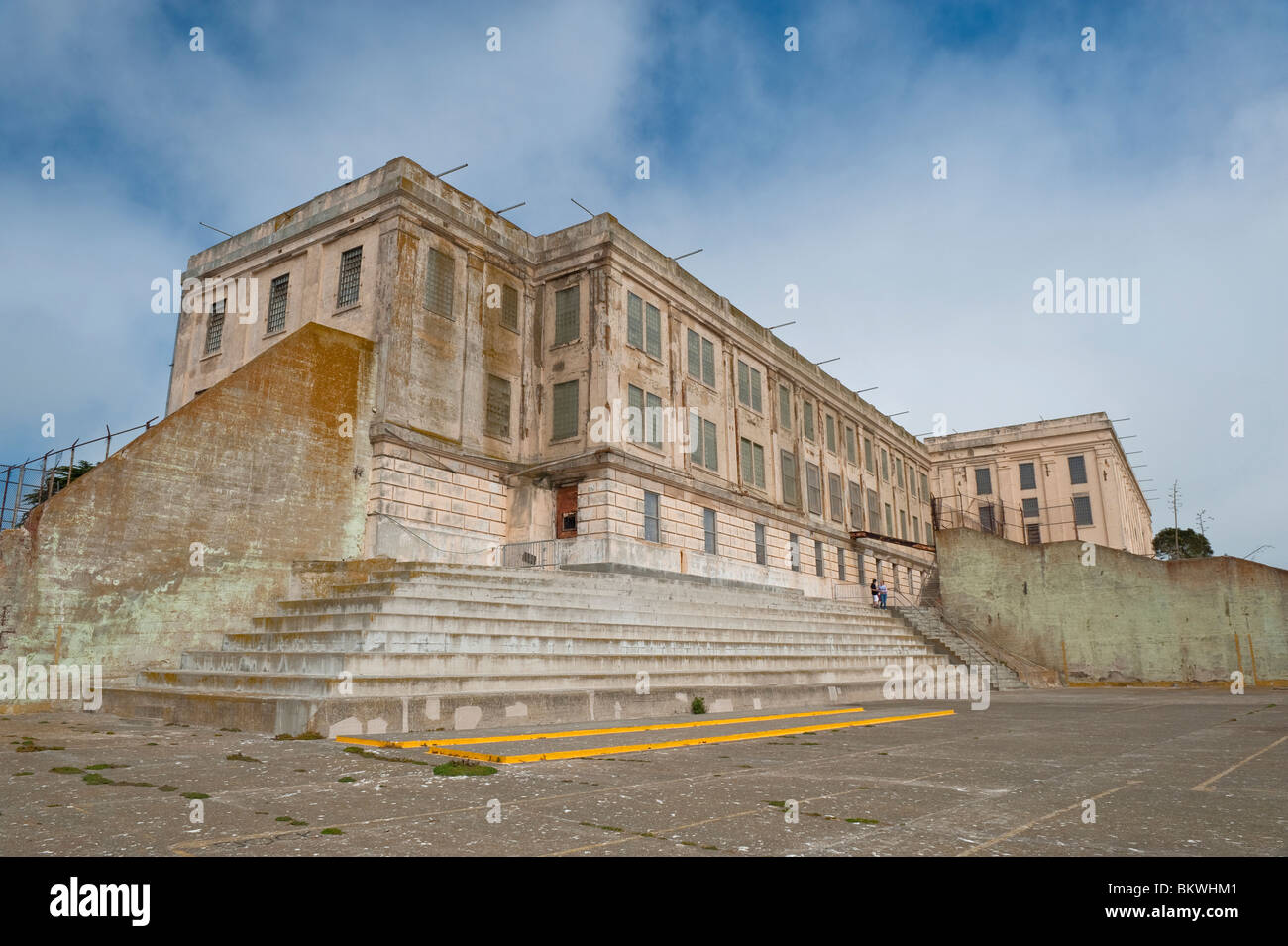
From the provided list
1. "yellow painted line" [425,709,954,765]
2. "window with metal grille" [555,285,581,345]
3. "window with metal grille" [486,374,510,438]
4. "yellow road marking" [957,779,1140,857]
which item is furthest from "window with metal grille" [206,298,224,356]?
"yellow road marking" [957,779,1140,857]

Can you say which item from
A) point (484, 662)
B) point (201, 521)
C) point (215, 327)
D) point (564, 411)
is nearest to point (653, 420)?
point (564, 411)

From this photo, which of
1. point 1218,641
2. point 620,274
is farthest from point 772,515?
point 1218,641

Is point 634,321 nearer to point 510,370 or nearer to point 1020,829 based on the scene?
point 510,370

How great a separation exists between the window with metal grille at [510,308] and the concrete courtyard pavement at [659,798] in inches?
815

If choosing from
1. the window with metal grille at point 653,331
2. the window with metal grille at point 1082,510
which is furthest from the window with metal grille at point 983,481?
the window with metal grille at point 653,331

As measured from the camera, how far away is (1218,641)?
79.8 feet

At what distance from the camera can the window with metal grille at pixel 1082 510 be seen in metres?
52.4

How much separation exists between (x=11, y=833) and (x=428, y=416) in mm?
20425

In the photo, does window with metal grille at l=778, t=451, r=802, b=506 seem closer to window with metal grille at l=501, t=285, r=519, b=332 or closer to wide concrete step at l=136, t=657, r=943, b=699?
window with metal grille at l=501, t=285, r=519, b=332

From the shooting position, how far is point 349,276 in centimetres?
2522

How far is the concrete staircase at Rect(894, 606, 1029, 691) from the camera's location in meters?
25.3

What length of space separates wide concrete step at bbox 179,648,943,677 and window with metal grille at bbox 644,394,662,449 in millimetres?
12956

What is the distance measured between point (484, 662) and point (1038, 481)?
168 ft
